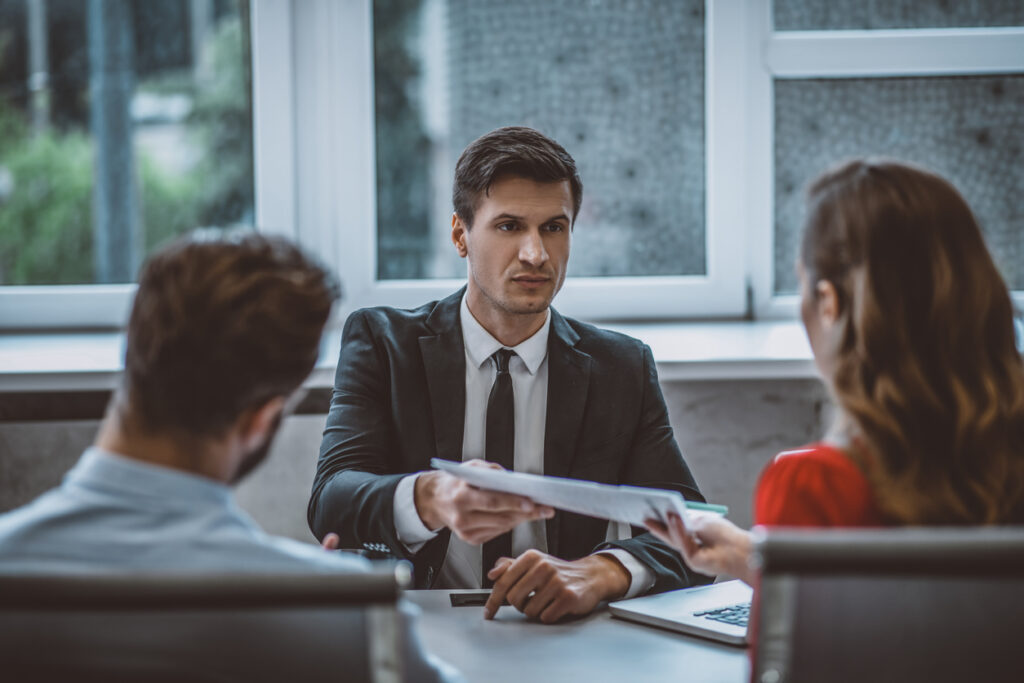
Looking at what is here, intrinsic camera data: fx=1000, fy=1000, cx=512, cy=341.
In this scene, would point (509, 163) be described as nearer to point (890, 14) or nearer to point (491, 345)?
point (491, 345)

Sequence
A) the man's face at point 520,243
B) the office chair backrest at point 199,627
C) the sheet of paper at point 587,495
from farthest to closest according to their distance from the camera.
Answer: the man's face at point 520,243 < the sheet of paper at point 587,495 < the office chair backrest at point 199,627

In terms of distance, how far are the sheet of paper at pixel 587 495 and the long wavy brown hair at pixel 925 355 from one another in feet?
0.76

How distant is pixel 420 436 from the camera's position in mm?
1913

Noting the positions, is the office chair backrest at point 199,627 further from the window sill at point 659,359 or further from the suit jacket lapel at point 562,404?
the window sill at point 659,359

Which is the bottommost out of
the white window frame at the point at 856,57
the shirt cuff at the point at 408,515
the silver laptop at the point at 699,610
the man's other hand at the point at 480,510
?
the silver laptop at the point at 699,610

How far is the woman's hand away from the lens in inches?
48.9

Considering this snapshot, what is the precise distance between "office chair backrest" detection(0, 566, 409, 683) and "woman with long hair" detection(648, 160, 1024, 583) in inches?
19.9

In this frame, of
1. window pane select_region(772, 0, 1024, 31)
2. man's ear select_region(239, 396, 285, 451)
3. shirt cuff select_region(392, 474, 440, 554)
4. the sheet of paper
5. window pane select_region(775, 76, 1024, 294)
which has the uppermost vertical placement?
window pane select_region(772, 0, 1024, 31)

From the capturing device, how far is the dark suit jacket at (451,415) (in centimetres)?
187

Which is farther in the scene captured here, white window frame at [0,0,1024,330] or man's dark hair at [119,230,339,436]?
white window frame at [0,0,1024,330]

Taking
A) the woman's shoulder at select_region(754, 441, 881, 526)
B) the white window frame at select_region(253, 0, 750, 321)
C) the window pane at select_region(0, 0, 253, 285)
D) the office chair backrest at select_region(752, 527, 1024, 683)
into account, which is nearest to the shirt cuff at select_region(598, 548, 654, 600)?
the woman's shoulder at select_region(754, 441, 881, 526)

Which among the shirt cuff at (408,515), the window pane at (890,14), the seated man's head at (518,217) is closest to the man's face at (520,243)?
the seated man's head at (518,217)

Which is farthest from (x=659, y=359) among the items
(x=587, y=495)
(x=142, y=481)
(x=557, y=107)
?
(x=142, y=481)

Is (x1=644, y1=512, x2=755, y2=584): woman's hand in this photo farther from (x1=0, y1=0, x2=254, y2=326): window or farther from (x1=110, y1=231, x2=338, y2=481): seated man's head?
(x1=0, y1=0, x2=254, y2=326): window
